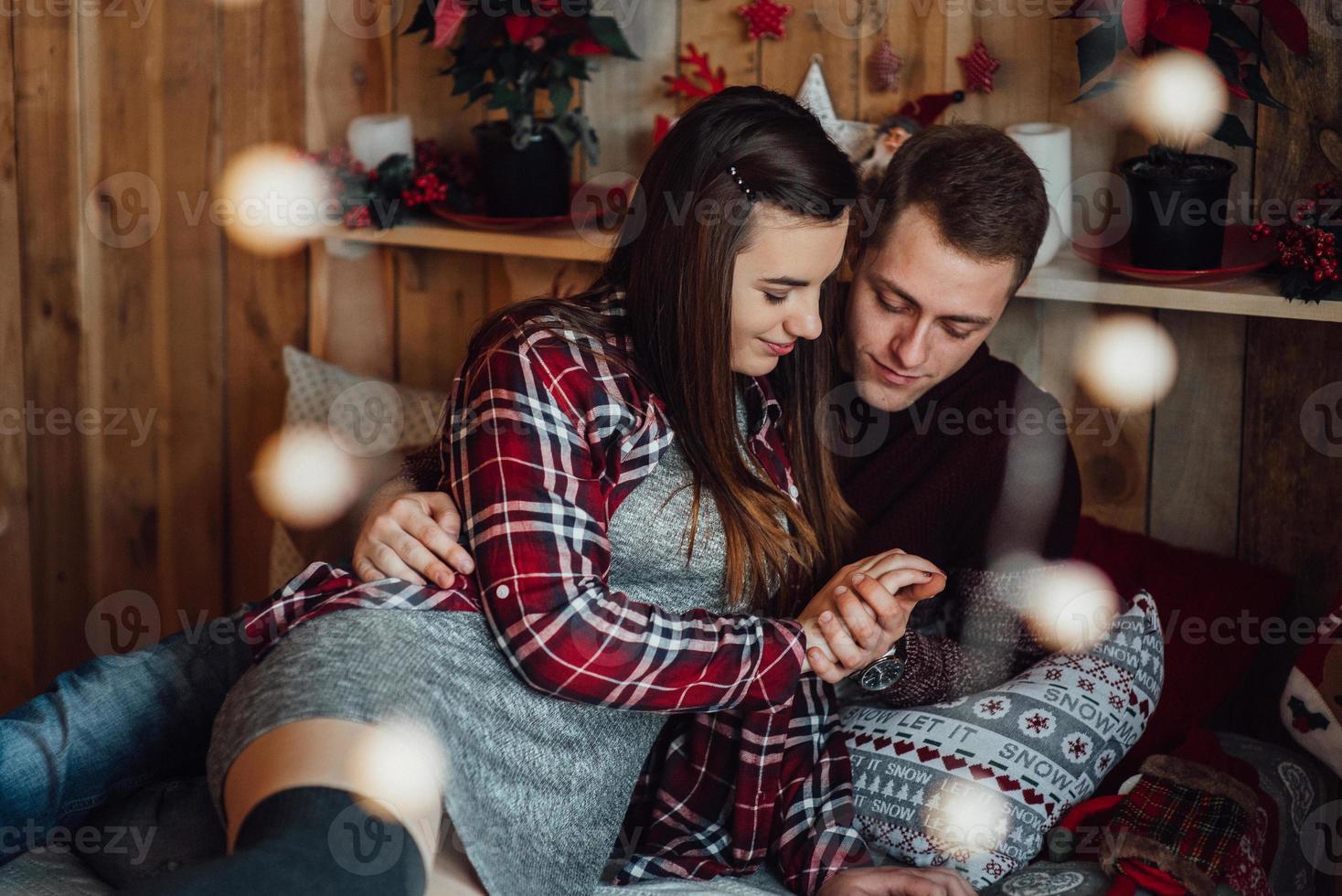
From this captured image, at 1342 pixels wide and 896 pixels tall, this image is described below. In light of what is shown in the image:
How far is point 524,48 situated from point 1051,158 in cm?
70

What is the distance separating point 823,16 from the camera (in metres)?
1.79

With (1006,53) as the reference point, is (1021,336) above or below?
below

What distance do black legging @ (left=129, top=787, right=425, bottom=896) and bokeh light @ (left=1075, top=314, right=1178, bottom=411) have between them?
44.2 inches

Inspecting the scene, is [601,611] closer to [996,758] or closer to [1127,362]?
Answer: [996,758]

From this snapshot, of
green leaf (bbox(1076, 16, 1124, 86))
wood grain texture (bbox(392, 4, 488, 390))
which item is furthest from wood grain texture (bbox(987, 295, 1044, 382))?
wood grain texture (bbox(392, 4, 488, 390))

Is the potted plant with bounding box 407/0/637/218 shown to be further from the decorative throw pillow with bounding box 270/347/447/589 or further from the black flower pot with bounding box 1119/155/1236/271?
the black flower pot with bounding box 1119/155/1236/271

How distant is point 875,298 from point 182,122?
128cm

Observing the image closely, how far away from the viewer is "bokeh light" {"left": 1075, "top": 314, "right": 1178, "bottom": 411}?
1.70m

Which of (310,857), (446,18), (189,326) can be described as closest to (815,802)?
(310,857)

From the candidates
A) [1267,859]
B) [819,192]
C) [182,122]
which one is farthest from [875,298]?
[182,122]

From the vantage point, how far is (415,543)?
122 centimetres

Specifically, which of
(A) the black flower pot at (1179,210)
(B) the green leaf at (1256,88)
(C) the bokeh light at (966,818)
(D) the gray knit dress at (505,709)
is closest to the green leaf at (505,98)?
(D) the gray knit dress at (505,709)

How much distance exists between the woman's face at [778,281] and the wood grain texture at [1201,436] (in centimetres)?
62

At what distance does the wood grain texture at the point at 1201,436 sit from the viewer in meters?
1.67
